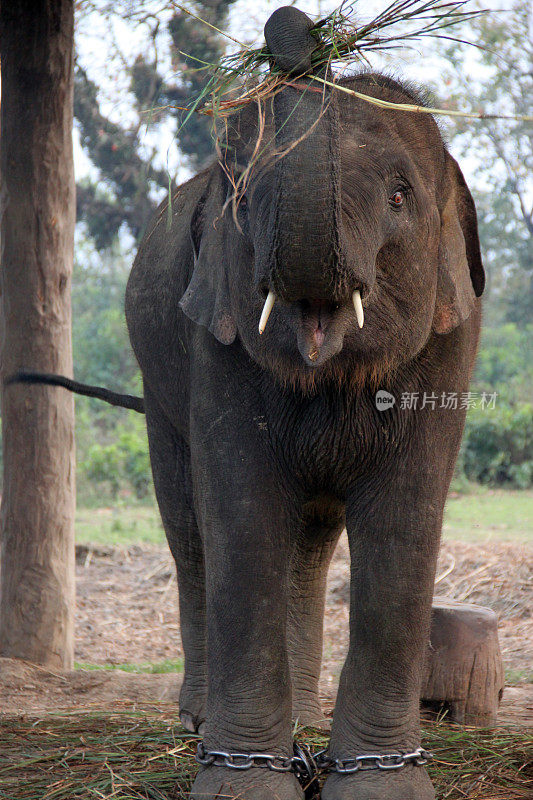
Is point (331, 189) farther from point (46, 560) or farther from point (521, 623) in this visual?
point (521, 623)

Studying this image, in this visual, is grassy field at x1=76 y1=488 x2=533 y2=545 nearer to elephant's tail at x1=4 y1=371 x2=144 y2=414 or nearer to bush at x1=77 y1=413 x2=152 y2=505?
bush at x1=77 y1=413 x2=152 y2=505

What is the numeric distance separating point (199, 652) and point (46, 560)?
140 centimetres

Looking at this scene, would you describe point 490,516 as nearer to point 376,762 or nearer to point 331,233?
point 376,762

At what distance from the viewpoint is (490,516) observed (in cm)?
1027

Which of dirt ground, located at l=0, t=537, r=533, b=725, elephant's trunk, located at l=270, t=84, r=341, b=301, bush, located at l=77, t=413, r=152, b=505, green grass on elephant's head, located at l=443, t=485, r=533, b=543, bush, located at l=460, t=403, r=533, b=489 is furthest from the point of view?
bush, located at l=460, t=403, r=533, b=489

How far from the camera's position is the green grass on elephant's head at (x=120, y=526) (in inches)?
367

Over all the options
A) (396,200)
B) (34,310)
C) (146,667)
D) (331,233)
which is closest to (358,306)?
(331,233)

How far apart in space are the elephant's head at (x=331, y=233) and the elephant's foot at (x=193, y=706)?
→ 5.19 ft

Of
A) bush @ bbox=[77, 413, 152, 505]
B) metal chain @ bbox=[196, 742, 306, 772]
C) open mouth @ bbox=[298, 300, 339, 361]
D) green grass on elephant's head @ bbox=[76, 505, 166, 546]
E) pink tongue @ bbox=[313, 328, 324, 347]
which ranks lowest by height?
metal chain @ bbox=[196, 742, 306, 772]

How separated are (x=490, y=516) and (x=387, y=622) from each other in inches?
311

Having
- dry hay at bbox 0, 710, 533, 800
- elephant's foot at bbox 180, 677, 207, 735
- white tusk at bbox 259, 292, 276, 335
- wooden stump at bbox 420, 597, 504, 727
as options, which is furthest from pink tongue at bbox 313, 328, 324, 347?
wooden stump at bbox 420, 597, 504, 727

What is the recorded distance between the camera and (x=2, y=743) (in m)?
3.33

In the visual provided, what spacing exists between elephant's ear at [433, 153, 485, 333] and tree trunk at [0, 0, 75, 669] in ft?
8.37

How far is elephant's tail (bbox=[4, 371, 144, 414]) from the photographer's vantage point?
4.23m
